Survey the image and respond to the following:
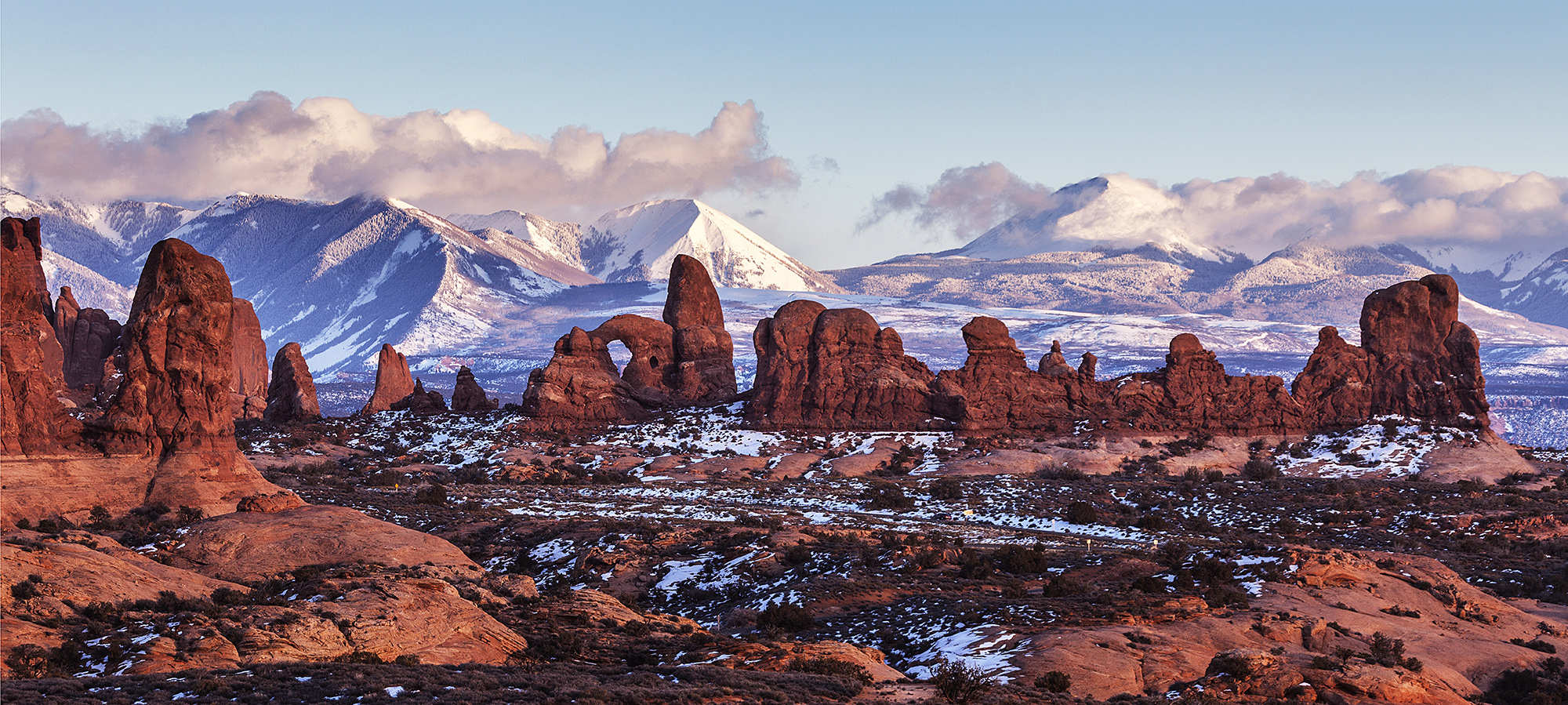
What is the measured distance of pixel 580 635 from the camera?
31031 millimetres

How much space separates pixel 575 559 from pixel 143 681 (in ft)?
71.9

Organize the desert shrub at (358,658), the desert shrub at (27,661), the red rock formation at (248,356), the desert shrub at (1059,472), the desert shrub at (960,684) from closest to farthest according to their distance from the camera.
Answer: the desert shrub at (27,661), the desert shrub at (960,684), the desert shrub at (358,658), the desert shrub at (1059,472), the red rock formation at (248,356)

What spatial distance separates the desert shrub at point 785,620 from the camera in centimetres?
3516

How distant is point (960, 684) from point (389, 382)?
3442 inches

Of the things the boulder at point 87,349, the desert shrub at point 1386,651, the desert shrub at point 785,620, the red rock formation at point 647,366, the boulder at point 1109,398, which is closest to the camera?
the desert shrub at point 1386,651

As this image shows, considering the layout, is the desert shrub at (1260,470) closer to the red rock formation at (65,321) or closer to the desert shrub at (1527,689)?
the desert shrub at (1527,689)

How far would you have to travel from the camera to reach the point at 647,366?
96.9 m

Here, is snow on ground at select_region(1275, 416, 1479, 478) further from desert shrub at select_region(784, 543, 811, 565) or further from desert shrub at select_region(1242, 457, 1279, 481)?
desert shrub at select_region(784, 543, 811, 565)

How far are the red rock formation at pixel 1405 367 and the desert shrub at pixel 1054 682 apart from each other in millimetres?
60267

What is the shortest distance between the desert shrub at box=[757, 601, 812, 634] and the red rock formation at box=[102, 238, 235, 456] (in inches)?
860

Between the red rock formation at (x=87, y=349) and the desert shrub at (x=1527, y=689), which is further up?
the red rock formation at (x=87, y=349)

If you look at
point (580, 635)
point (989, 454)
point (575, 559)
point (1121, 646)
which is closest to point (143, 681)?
point (580, 635)

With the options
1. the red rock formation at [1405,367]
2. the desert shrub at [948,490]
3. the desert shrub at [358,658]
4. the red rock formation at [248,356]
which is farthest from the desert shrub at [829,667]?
the red rock formation at [248,356]

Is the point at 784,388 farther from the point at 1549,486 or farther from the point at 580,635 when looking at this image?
the point at 580,635
